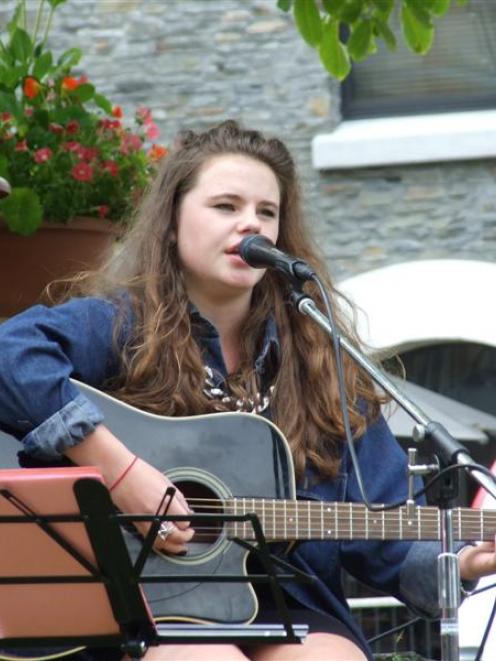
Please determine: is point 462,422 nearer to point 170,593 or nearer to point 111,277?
point 111,277

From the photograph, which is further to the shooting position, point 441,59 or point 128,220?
point 441,59

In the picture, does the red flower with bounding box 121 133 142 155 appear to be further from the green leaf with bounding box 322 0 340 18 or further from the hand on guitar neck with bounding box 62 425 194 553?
the hand on guitar neck with bounding box 62 425 194 553

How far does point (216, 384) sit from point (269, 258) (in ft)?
1.24

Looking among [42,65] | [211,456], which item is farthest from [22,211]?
[211,456]

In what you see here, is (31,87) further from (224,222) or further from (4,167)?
(224,222)

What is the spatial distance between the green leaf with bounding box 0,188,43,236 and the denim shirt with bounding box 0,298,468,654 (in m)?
0.92

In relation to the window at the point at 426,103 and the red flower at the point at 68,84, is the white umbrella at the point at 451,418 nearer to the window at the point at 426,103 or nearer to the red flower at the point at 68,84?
the window at the point at 426,103

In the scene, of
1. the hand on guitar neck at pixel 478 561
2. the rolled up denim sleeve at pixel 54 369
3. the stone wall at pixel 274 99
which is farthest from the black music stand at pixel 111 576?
the stone wall at pixel 274 99

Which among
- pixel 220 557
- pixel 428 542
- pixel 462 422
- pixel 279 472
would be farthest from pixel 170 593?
pixel 462 422

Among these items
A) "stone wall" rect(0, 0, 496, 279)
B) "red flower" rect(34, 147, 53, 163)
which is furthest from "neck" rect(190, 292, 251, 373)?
"stone wall" rect(0, 0, 496, 279)

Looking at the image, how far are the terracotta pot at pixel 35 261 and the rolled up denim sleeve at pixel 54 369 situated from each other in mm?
973

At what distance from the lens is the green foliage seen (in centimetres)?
485

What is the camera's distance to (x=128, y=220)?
4.75 m

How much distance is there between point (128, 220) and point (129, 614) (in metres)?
2.02
